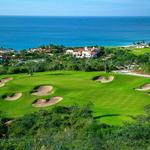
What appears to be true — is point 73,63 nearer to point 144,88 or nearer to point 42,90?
point 42,90

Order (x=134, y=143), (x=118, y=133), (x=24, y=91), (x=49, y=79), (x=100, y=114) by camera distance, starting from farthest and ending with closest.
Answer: (x=49, y=79) → (x=24, y=91) → (x=100, y=114) → (x=118, y=133) → (x=134, y=143)

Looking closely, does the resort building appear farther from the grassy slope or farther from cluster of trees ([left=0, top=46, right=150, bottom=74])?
the grassy slope

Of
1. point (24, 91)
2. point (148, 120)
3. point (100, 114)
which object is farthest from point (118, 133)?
point (24, 91)

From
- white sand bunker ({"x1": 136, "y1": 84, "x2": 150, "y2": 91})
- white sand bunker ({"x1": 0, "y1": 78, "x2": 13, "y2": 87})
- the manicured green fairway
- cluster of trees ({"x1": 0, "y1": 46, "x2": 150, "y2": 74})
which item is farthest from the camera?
cluster of trees ({"x1": 0, "y1": 46, "x2": 150, "y2": 74})

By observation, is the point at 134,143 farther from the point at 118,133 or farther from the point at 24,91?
the point at 24,91

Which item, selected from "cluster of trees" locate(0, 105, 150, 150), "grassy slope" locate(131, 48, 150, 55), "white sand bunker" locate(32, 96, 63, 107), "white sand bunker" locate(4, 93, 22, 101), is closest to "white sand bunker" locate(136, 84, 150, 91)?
"white sand bunker" locate(32, 96, 63, 107)

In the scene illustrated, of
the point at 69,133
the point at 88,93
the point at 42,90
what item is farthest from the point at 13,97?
the point at 69,133
